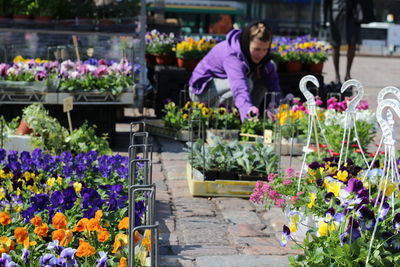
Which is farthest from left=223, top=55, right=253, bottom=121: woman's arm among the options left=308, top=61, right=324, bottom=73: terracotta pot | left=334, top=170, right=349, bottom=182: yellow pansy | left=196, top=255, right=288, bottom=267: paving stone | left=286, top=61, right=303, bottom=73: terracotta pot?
left=334, top=170, right=349, bottom=182: yellow pansy

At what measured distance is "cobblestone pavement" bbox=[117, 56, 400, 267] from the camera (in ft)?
12.5

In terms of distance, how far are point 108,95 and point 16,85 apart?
0.84m

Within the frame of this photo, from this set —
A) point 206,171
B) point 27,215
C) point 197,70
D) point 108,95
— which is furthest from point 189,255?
point 197,70

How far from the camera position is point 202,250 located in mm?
3977

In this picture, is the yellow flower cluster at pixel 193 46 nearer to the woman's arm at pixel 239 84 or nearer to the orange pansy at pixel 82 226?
the woman's arm at pixel 239 84

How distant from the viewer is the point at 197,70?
8.18 metres

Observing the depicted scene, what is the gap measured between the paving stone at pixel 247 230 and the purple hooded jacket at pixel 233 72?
8.63 feet

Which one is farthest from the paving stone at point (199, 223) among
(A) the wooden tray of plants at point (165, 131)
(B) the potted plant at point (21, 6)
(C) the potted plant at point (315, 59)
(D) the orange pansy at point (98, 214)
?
(B) the potted plant at point (21, 6)

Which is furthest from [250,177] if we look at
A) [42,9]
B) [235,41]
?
[42,9]

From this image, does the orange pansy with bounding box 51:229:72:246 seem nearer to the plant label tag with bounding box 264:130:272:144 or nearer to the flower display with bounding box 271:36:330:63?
the plant label tag with bounding box 264:130:272:144

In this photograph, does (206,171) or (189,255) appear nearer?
(189,255)

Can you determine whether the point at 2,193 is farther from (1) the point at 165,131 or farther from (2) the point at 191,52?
(2) the point at 191,52

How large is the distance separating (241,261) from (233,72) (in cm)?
374

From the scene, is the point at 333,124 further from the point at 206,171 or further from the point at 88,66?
the point at 88,66
